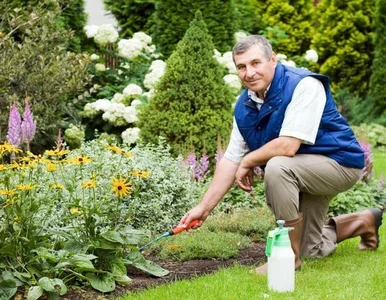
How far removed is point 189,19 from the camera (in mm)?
11219

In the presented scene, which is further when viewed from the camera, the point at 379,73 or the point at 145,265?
the point at 379,73

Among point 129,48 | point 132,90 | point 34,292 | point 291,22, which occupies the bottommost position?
point 291,22

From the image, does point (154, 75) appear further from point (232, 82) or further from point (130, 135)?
point (130, 135)

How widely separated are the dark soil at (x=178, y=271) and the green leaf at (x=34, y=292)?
22 cm

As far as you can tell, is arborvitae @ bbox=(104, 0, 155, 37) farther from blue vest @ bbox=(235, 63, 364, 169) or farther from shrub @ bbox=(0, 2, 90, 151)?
blue vest @ bbox=(235, 63, 364, 169)

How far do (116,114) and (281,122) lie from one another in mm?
4542

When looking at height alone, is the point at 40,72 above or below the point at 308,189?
below

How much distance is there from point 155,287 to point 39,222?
28.2 inches

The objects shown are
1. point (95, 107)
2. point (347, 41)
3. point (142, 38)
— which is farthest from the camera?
point (347, 41)

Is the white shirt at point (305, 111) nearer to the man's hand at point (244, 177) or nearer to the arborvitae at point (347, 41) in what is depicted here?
the man's hand at point (244, 177)

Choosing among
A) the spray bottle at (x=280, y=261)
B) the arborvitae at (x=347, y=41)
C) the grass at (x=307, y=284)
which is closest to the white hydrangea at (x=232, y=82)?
the grass at (x=307, y=284)

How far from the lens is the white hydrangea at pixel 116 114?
365 inches

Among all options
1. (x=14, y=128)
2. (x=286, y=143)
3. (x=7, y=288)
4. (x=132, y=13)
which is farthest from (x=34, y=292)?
(x=132, y=13)

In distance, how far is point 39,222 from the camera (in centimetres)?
470
